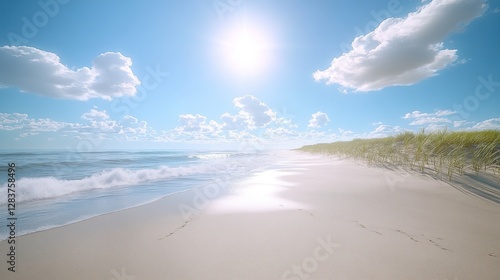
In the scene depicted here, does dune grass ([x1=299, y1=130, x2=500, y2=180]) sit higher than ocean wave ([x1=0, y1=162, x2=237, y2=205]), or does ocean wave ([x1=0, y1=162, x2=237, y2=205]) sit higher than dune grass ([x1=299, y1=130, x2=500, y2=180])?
dune grass ([x1=299, y1=130, x2=500, y2=180])

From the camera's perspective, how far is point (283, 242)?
2037 mm

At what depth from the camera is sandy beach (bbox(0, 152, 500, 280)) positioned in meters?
1.61

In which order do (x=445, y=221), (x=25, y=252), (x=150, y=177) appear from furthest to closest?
(x=150, y=177)
(x=445, y=221)
(x=25, y=252)

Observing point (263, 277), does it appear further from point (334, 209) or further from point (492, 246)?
point (492, 246)

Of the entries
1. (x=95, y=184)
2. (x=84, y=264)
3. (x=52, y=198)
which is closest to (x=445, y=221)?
(x=84, y=264)

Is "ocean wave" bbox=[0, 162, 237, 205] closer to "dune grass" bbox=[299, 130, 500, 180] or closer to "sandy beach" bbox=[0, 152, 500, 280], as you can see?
"sandy beach" bbox=[0, 152, 500, 280]

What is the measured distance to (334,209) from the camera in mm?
2994

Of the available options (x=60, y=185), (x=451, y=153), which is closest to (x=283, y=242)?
(x=60, y=185)

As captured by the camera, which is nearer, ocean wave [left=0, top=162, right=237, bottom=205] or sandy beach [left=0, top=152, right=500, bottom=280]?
sandy beach [left=0, top=152, right=500, bottom=280]

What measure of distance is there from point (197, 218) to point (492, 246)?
3254 millimetres

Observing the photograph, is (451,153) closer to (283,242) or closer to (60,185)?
(283,242)

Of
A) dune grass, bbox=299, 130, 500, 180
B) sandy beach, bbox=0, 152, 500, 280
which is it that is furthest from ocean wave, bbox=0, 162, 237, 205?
dune grass, bbox=299, 130, 500, 180

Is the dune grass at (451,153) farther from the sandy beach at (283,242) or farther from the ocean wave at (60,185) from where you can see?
the ocean wave at (60,185)

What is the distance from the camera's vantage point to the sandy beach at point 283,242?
5.29 ft
